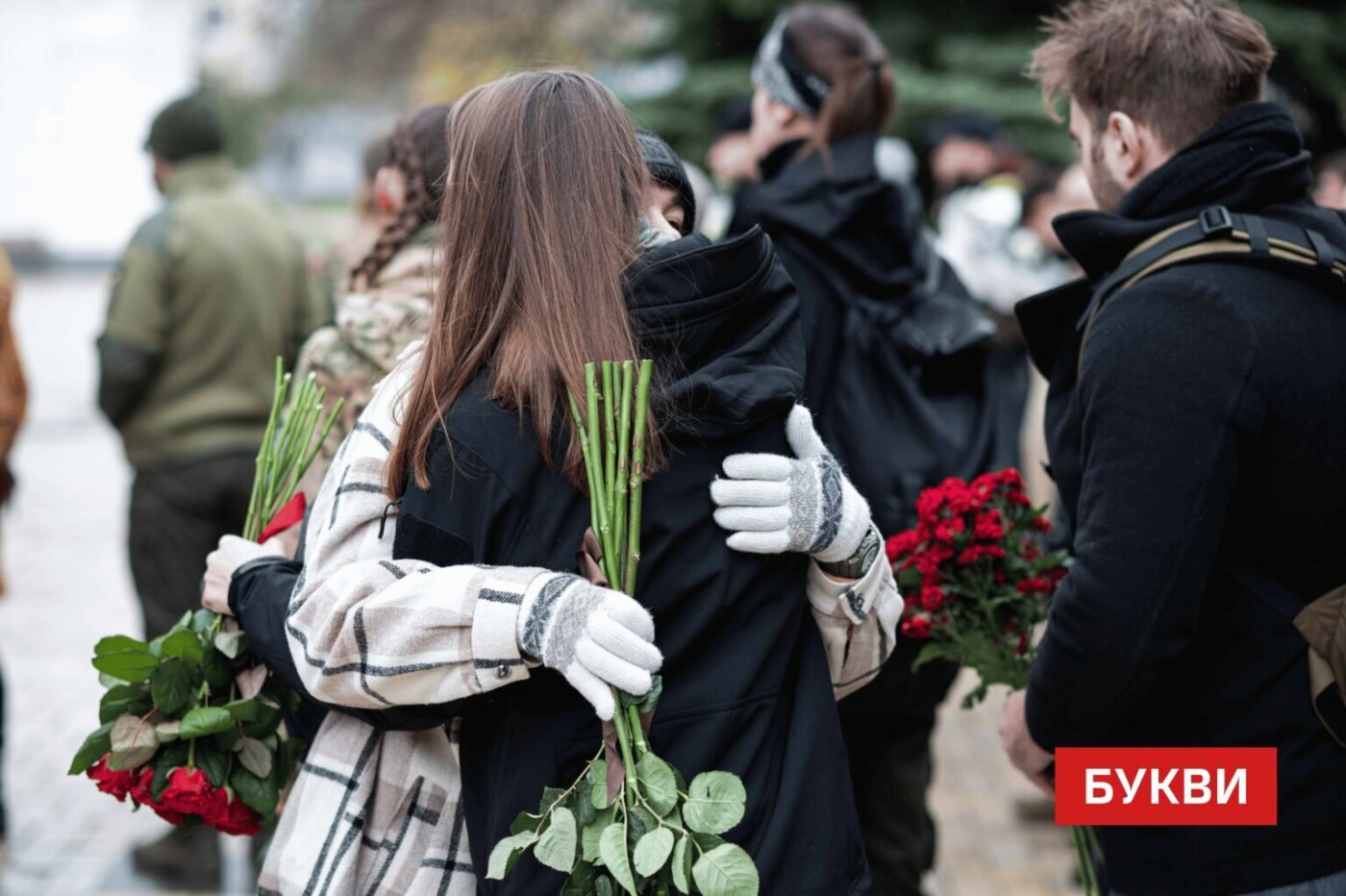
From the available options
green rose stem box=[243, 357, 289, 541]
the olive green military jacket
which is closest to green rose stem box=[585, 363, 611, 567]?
green rose stem box=[243, 357, 289, 541]

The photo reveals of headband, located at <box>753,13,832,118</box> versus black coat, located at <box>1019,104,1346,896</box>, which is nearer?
black coat, located at <box>1019,104,1346,896</box>

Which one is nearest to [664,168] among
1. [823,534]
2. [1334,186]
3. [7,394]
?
[823,534]

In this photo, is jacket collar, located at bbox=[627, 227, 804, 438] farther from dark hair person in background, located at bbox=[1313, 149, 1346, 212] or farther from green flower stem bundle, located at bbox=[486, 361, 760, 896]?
dark hair person in background, located at bbox=[1313, 149, 1346, 212]

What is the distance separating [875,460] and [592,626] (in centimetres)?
165

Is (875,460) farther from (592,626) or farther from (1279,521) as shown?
(592,626)

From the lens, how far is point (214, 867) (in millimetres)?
5070

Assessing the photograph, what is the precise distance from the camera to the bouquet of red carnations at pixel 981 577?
292 centimetres

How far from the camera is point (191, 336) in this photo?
17.1 ft

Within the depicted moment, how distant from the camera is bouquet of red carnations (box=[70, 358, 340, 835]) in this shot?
2.52 metres

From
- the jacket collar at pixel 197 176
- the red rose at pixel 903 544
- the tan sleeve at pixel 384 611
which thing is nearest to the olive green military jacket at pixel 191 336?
the jacket collar at pixel 197 176

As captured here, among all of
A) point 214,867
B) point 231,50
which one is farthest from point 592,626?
point 231,50

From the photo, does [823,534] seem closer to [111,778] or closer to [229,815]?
[229,815]

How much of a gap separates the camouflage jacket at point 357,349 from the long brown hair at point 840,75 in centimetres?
111

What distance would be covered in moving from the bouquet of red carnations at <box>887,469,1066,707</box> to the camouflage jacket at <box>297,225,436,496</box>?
3.99ft
